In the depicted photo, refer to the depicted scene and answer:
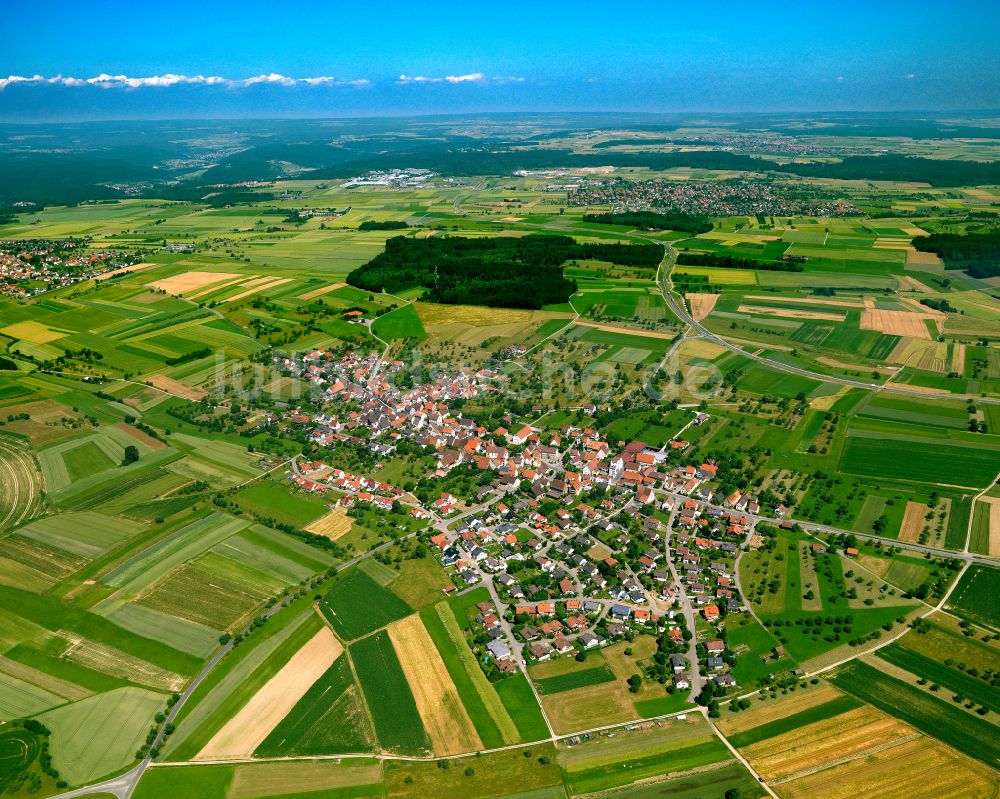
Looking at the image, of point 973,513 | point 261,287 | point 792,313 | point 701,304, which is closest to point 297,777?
point 973,513

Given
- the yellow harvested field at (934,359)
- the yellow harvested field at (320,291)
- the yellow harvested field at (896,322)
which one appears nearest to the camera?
the yellow harvested field at (934,359)

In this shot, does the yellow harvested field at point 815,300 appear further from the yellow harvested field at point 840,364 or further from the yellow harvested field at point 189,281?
the yellow harvested field at point 189,281

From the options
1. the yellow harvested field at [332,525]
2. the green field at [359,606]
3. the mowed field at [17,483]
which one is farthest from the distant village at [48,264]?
the green field at [359,606]

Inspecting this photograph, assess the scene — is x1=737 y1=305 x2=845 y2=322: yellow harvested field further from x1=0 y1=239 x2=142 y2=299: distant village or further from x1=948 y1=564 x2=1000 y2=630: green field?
x1=0 y1=239 x2=142 y2=299: distant village

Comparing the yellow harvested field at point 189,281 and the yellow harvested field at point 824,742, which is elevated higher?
the yellow harvested field at point 189,281

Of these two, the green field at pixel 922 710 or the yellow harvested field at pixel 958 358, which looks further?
the yellow harvested field at pixel 958 358
